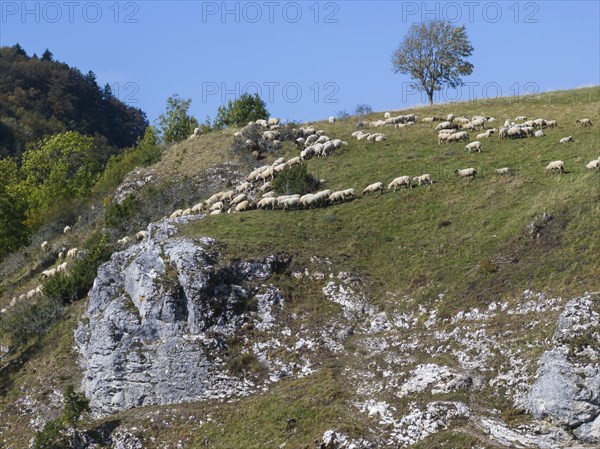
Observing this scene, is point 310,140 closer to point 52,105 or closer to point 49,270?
point 49,270

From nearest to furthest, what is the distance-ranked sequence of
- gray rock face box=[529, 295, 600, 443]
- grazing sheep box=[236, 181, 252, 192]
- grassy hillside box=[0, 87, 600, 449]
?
1. gray rock face box=[529, 295, 600, 443]
2. grassy hillside box=[0, 87, 600, 449]
3. grazing sheep box=[236, 181, 252, 192]

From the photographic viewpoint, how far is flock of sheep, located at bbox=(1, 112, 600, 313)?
46500 millimetres

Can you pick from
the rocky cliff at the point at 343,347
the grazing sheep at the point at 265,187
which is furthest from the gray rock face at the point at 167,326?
the grazing sheep at the point at 265,187

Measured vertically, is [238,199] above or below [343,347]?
above

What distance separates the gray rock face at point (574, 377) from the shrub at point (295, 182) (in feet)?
75.1

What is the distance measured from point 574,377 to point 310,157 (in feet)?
106

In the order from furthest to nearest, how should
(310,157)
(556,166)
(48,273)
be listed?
1. (310,157)
2. (48,273)
3. (556,166)

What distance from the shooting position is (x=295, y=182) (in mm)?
48812

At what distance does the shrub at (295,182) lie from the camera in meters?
48.6

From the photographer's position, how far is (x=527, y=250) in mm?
35156

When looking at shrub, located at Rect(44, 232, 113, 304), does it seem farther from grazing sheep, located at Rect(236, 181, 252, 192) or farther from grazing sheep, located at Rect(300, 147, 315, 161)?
grazing sheep, located at Rect(300, 147, 315, 161)

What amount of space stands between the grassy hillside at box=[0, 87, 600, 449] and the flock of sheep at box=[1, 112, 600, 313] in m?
0.77

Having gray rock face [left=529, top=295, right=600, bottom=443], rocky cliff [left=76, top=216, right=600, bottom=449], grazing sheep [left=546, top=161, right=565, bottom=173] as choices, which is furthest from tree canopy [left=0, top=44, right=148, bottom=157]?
gray rock face [left=529, top=295, right=600, bottom=443]

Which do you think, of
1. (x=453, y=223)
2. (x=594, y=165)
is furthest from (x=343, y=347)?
(x=594, y=165)
